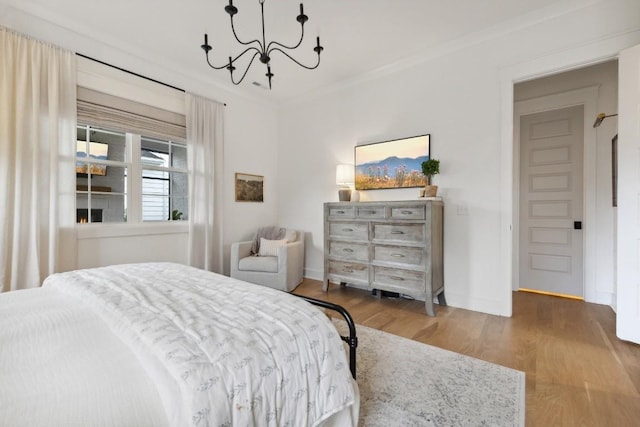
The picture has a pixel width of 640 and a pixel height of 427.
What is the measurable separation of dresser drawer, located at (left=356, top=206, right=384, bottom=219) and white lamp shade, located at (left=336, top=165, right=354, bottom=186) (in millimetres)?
620

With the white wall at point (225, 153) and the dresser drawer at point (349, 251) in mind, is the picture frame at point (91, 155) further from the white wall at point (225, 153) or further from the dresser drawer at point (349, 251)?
the dresser drawer at point (349, 251)

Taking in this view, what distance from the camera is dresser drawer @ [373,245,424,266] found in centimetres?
299

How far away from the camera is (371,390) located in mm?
1689

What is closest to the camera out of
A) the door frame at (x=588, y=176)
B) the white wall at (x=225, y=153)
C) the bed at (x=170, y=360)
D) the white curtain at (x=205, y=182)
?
the bed at (x=170, y=360)

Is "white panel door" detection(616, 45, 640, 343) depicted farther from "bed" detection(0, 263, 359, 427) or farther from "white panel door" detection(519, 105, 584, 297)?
"bed" detection(0, 263, 359, 427)

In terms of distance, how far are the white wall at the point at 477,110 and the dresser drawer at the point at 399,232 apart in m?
0.51

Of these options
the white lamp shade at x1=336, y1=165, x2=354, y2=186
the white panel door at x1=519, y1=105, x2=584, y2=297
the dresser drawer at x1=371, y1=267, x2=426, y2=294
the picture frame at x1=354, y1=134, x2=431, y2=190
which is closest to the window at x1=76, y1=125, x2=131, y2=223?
the white lamp shade at x1=336, y1=165, x2=354, y2=186

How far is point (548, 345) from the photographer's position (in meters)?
2.26

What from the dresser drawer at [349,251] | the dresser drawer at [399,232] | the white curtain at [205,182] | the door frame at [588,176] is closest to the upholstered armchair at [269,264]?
the white curtain at [205,182]

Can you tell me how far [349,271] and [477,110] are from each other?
228cm

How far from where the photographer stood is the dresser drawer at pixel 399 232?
9.80 ft

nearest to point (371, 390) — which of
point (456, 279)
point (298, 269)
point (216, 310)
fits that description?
point (216, 310)

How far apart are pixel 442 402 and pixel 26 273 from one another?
3.45 m

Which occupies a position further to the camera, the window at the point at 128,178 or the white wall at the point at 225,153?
the window at the point at 128,178
